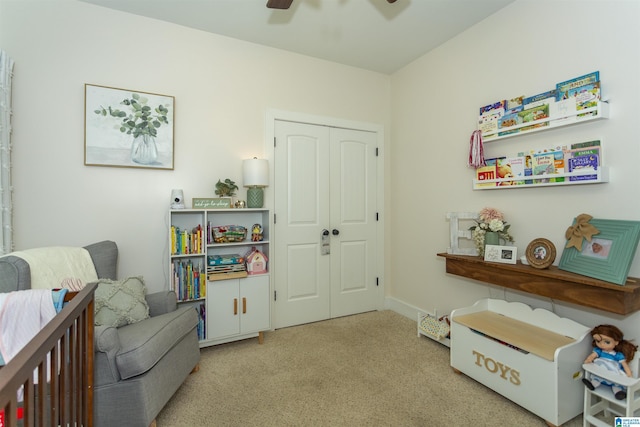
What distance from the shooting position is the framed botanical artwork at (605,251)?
62.7 inches

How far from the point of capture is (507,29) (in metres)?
2.35

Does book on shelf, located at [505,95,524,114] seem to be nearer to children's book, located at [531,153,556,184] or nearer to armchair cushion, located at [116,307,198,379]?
children's book, located at [531,153,556,184]

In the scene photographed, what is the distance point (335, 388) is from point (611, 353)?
158 cm

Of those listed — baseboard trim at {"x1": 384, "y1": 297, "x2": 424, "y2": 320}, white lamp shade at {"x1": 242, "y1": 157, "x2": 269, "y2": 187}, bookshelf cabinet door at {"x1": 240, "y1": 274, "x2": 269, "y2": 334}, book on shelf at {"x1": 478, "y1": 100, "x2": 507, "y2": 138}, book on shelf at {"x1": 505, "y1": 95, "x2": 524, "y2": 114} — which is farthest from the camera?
baseboard trim at {"x1": 384, "y1": 297, "x2": 424, "y2": 320}

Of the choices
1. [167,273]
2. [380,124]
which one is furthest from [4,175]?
[380,124]

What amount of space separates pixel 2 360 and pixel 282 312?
6.98 feet

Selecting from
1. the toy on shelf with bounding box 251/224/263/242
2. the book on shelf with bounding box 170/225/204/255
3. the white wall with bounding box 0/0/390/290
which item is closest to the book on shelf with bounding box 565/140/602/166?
the white wall with bounding box 0/0/390/290

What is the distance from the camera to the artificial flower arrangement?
2.25 meters

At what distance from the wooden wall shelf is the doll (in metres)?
0.20

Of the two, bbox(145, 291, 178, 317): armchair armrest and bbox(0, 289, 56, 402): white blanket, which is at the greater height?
bbox(0, 289, 56, 402): white blanket

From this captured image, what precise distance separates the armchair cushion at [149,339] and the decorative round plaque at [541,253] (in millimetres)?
2331

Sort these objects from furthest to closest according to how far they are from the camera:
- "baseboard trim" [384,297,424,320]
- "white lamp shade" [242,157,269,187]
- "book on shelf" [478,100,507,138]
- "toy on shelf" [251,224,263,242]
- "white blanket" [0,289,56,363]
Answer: "baseboard trim" [384,297,424,320] < "toy on shelf" [251,224,263,242] < "white lamp shade" [242,157,269,187] < "book on shelf" [478,100,507,138] < "white blanket" [0,289,56,363]

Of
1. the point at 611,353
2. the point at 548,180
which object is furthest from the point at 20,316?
the point at 548,180

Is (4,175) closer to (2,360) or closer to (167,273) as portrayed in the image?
(167,273)
